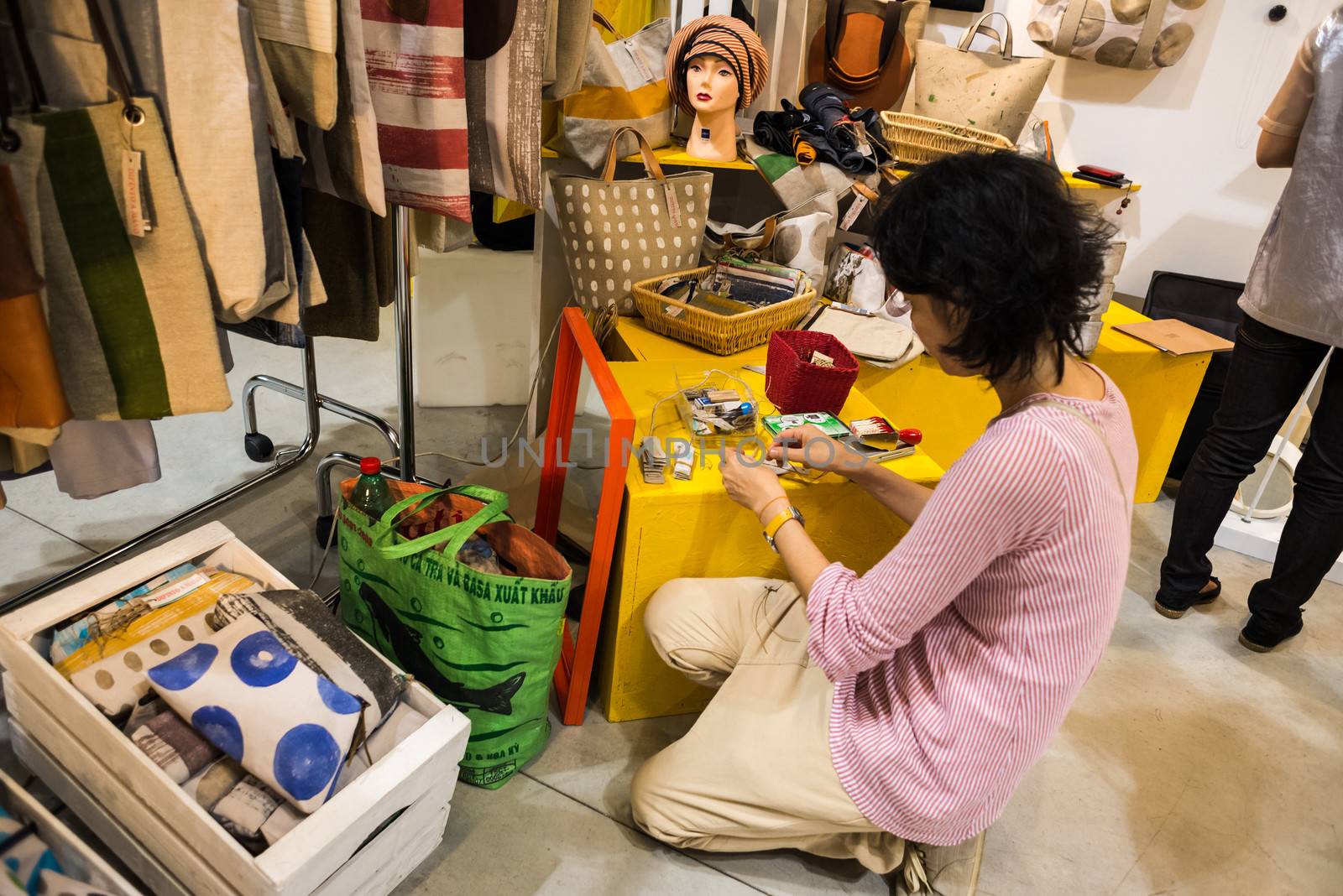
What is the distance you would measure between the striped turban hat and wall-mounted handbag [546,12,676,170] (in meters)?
0.04

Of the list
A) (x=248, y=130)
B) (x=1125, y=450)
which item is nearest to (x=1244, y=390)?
(x=1125, y=450)

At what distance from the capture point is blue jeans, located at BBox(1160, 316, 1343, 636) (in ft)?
6.77

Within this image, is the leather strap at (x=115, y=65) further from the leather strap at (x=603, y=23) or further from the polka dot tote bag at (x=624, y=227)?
Result: the leather strap at (x=603, y=23)

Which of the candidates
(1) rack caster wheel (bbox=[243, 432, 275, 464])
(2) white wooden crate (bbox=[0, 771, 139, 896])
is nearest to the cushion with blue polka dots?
(2) white wooden crate (bbox=[0, 771, 139, 896])

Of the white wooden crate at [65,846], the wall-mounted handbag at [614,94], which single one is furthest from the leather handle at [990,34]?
the white wooden crate at [65,846]

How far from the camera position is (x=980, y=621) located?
4.15ft

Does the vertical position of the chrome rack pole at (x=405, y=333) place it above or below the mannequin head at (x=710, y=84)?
below

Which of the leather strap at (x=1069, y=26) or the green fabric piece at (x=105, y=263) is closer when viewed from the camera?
the green fabric piece at (x=105, y=263)

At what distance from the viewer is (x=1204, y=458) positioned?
2250 millimetres

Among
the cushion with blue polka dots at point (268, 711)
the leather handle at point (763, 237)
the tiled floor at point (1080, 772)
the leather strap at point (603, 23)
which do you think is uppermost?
the leather strap at point (603, 23)

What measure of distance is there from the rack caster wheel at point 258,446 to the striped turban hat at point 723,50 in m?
1.46

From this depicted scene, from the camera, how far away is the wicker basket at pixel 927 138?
2639 millimetres

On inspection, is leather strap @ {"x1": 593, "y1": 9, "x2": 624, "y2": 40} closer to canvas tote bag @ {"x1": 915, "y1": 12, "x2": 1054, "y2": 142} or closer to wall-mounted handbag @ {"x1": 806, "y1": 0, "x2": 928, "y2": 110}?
wall-mounted handbag @ {"x1": 806, "y1": 0, "x2": 928, "y2": 110}

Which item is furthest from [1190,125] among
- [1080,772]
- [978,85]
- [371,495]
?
[371,495]
